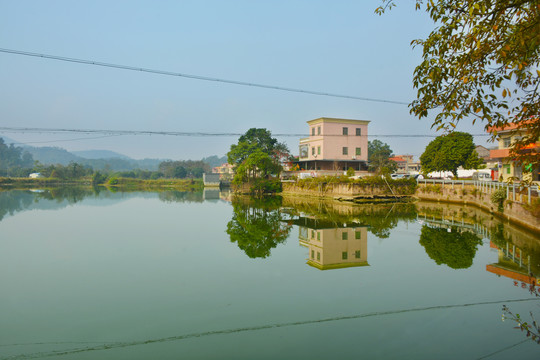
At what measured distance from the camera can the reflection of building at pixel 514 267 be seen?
7.84 meters

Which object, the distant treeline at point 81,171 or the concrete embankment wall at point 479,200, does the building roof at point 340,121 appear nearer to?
the concrete embankment wall at point 479,200

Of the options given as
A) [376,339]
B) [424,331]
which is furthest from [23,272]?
[424,331]

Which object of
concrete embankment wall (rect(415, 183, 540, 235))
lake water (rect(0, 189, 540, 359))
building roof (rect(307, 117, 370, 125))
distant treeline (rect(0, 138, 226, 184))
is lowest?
lake water (rect(0, 189, 540, 359))

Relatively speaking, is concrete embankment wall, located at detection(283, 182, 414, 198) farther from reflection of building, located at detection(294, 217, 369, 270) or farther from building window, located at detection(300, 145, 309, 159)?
reflection of building, located at detection(294, 217, 369, 270)

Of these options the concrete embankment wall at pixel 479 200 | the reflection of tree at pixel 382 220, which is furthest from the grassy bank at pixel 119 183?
the reflection of tree at pixel 382 220

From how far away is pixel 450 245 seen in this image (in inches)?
463

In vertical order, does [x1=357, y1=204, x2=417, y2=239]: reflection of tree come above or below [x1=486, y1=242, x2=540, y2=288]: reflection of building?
above

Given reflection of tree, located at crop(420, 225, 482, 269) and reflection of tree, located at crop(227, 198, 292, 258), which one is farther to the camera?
reflection of tree, located at crop(227, 198, 292, 258)

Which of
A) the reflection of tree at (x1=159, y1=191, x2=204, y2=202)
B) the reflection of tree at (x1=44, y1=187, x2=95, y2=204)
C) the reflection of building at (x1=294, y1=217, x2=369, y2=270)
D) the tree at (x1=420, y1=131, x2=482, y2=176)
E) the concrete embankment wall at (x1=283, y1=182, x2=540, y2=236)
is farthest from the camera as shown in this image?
the tree at (x1=420, y1=131, x2=482, y2=176)

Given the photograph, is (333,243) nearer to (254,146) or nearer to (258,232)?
(258,232)

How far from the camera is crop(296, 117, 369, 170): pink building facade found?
1561 inches

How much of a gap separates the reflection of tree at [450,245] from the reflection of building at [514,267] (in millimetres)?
639

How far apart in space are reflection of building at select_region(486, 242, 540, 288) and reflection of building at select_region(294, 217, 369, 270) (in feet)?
9.87

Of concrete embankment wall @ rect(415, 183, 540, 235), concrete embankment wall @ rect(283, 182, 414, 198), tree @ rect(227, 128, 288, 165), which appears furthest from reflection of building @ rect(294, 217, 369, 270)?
tree @ rect(227, 128, 288, 165)
